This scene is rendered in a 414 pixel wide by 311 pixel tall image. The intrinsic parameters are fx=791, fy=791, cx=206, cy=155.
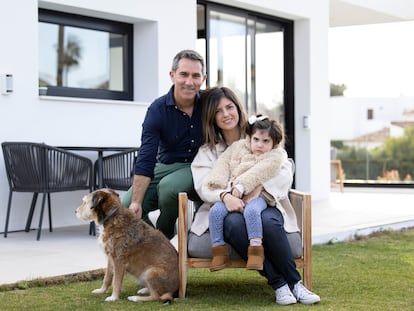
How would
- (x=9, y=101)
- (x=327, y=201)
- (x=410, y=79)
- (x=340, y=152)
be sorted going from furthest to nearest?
(x=410, y=79), (x=340, y=152), (x=327, y=201), (x=9, y=101)

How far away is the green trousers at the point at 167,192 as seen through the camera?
4.51 meters

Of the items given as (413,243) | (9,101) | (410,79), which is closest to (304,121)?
(413,243)

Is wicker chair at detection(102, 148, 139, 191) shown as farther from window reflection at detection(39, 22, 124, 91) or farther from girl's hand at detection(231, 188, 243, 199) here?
girl's hand at detection(231, 188, 243, 199)

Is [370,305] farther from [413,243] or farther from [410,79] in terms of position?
[410,79]

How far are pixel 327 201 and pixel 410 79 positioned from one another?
20891mm

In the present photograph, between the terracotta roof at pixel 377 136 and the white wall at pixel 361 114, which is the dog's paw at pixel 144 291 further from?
the white wall at pixel 361 114

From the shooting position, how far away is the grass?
13.6 feet

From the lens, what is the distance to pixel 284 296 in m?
4.17

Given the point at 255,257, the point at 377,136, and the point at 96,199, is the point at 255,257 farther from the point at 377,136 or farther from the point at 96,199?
the point at 377,136

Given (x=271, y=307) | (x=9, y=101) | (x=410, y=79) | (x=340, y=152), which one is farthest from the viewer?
(x=410, y=79)

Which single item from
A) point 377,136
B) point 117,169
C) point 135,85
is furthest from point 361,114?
point 117,169

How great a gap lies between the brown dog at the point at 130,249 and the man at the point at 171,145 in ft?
0.71

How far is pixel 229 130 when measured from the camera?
460cm

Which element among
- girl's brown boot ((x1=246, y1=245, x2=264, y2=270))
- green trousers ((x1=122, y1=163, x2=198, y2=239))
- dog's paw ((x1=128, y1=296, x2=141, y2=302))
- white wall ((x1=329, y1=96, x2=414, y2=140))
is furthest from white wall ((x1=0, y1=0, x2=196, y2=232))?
white wall ((x1=329, y1=96, x2=414, y2=140))
